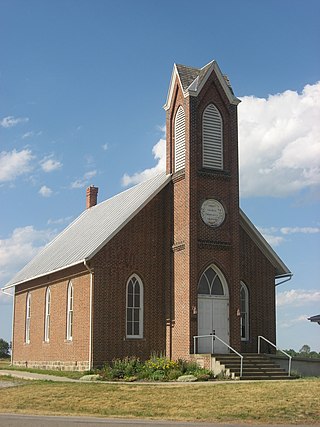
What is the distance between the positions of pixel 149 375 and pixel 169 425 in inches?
397

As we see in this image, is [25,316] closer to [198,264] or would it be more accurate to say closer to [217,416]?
[198,264]

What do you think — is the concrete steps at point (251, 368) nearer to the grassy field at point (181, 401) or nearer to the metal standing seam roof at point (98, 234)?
the grassy field at point (181, 401)

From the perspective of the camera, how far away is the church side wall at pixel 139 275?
27.4 metres

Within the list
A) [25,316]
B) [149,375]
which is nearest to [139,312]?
[149,375]

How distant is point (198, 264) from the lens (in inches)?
1069

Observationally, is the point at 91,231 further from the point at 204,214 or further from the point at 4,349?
the point at 4,349

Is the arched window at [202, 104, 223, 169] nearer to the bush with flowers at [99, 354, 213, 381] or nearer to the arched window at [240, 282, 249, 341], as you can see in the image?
the arched window at [240, 282, 249, 341]

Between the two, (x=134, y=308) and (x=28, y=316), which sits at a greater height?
(x=134, y=308)

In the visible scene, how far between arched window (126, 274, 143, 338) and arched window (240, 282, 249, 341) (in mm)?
4763

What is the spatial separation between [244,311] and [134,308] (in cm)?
529

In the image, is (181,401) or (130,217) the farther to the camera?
(130,217)

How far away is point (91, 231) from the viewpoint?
1308 inches

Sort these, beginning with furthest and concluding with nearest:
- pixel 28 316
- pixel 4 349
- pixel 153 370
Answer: pixel 4 349, pixel 28 316, pixel 153 370

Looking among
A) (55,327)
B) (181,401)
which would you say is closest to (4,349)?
(55,327)
